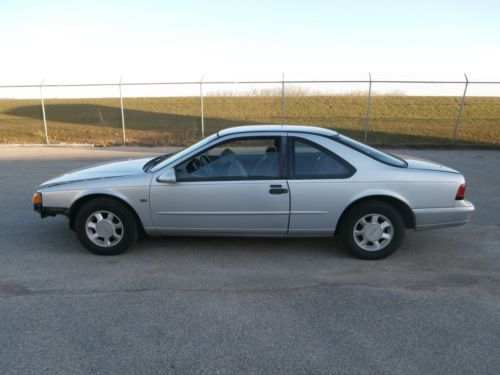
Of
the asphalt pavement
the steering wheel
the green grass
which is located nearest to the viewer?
the asphalt pavement

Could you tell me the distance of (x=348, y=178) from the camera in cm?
423

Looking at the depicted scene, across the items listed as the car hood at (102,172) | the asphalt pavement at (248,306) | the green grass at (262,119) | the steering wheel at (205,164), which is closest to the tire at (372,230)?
the asphalt pavement at (248,306)

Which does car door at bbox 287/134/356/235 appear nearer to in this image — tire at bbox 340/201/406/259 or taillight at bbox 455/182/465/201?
tire at bbox 340/201/406/259

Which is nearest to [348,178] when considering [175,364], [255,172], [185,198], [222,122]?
[255,172]

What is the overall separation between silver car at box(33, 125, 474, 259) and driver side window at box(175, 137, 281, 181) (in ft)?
0.04

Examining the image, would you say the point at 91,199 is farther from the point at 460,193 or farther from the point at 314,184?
the point at 460,193

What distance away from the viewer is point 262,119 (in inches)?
913

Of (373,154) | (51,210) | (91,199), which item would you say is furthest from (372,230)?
(51,210)

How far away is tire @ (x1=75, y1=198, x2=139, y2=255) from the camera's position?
437 cm

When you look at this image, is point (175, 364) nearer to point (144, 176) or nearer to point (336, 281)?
point (336, 281)

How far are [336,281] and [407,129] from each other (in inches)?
665

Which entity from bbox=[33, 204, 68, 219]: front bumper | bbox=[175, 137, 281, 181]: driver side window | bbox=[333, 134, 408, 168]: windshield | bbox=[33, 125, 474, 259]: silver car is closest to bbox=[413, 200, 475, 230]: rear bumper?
bbox=[33, 125, 474, 259]: silver car

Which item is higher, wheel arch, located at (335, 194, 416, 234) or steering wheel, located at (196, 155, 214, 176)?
steering wheel, located at (196, 155, 214, 176)

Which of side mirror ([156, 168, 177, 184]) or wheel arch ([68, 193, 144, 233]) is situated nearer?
side mirror ([156, 168, 177, 184])
